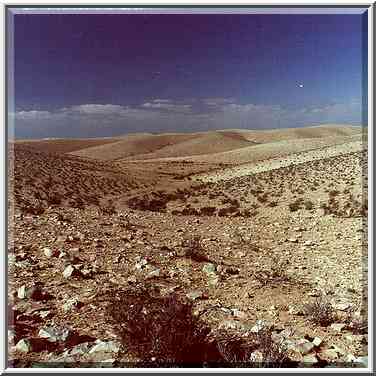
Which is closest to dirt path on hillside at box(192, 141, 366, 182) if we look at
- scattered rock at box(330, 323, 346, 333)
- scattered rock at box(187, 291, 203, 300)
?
scattered rock at box(187, 291, 203, 300)

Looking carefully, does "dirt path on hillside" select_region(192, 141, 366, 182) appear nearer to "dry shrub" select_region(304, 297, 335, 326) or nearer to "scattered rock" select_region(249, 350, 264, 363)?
"dry shrub" select_region(304, 297, 335, 326)

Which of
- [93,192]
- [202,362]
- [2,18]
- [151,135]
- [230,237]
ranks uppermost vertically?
[2,18]

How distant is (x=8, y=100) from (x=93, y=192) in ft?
18.3

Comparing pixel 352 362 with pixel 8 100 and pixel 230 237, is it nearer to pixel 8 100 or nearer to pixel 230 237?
pixel 230 237

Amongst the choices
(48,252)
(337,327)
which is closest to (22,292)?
(48,252)

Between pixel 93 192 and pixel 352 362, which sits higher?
pixel 93 192

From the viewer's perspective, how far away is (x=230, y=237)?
657 centimetres

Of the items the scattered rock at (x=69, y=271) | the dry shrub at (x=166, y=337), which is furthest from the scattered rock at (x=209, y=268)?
the scattered rock at (x=69, y=271)

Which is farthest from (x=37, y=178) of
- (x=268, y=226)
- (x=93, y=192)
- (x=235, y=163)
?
(x=235, y=163)

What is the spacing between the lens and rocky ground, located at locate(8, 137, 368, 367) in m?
3.85

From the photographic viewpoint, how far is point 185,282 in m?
4.92

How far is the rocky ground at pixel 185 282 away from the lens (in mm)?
A: 3848

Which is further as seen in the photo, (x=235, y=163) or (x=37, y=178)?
(x=235, y=163)

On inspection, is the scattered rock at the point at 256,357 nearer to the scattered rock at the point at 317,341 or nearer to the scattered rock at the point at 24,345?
the scattered rock at the point at 317,341
